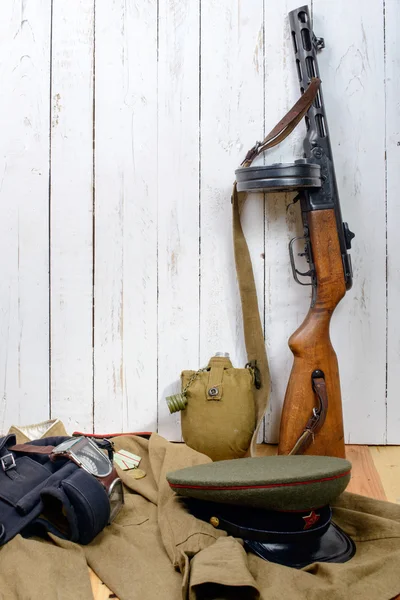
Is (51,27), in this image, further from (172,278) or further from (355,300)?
(355,300)

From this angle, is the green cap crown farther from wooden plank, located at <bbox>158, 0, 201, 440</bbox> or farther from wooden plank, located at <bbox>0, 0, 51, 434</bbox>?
wooden plank, located at <bbox>0, 0, 51, 434</bbox>

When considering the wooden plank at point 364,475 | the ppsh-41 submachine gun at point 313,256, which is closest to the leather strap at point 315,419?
the ppsh-41 submachine gun at point 313,256

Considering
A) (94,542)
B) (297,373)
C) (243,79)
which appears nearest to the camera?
(94,542)

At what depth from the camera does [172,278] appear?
7.93 ft

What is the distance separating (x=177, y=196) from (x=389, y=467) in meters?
1.06

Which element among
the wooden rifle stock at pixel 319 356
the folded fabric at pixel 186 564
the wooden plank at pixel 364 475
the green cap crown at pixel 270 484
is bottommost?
the folded fabric at pixel 186 564

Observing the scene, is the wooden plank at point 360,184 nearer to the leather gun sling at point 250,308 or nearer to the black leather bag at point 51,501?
the leather gun sling at point 250,308

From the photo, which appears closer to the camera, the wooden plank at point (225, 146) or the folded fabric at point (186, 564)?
the folded fabric at point (186, 564)

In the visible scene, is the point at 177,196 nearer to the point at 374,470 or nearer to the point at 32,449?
the point at 32,449

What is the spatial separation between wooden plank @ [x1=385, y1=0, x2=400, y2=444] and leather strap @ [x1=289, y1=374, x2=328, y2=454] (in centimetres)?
34

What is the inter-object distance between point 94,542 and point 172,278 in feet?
3.08

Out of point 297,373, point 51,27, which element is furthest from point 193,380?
point 51,27

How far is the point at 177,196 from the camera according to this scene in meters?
2.40

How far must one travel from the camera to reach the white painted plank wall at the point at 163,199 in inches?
92.0
